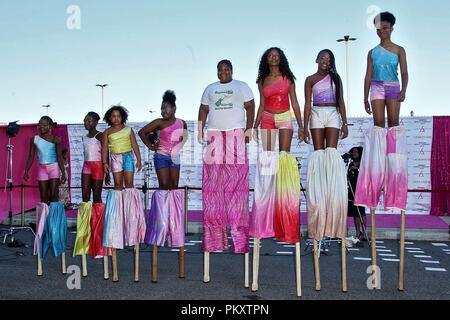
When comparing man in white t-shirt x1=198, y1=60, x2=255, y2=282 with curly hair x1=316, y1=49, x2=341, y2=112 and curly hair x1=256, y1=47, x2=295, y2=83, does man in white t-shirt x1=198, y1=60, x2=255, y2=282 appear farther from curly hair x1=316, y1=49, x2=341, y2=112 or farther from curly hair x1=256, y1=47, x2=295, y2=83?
curly hair x1=316, y1=49, x2=341, y2=112

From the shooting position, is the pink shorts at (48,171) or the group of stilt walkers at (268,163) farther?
the pink shorts at (48,171)

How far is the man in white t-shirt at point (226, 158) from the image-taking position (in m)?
4.77

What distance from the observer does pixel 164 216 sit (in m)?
5.16

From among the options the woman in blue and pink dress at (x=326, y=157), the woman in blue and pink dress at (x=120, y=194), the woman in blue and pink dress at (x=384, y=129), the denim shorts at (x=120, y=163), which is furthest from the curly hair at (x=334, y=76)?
the denim shorts at (x=120, y=163)

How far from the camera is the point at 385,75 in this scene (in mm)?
4551

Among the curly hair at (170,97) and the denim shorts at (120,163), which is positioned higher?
the curly hair at (170,97)

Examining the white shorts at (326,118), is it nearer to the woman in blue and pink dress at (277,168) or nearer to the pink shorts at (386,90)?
the woman in blue and pink dress at (277,168)

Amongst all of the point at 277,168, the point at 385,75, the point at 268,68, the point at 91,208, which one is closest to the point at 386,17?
the point at 385,75

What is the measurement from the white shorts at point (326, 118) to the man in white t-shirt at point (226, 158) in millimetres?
667

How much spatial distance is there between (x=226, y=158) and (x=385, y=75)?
179 cm

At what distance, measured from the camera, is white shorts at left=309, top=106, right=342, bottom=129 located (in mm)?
4574

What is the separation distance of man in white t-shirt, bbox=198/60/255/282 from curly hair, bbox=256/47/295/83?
20 centimetres
